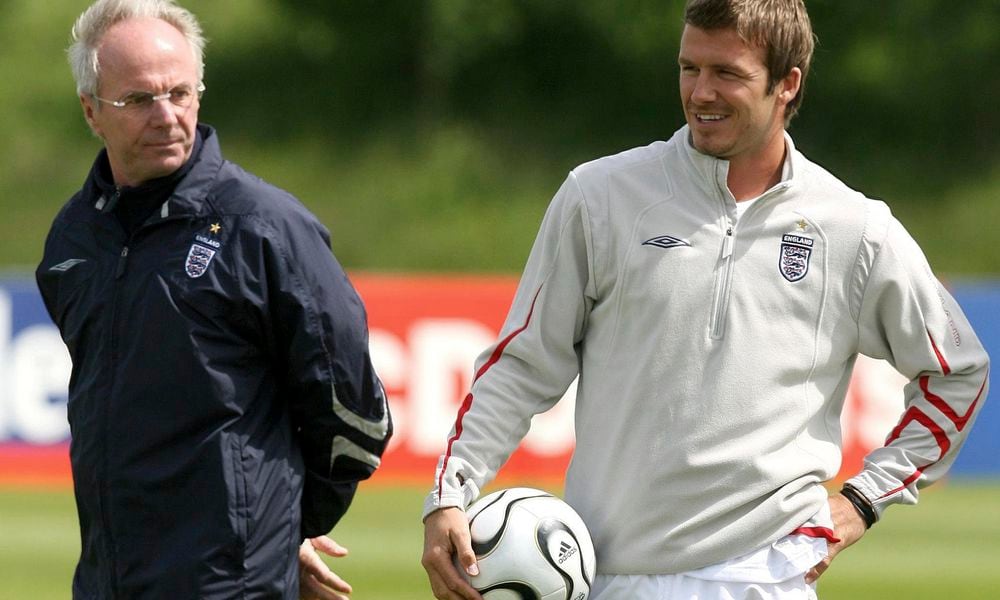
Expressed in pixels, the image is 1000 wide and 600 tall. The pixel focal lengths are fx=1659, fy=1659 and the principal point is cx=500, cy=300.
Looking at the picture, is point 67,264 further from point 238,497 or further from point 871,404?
point 871,404

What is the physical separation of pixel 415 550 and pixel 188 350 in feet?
24.3

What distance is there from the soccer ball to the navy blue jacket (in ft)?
1.47

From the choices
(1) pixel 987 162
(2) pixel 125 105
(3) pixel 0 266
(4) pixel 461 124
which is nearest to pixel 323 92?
(4) pixel 461 124

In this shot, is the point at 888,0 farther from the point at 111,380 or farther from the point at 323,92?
the point at 111,380

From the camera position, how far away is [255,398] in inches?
158

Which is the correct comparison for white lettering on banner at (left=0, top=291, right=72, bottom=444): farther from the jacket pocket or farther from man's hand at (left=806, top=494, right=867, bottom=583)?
man's hand at (left=806, top=494, right=867, bottom=583)

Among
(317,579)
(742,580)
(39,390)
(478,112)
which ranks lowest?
(478,112)

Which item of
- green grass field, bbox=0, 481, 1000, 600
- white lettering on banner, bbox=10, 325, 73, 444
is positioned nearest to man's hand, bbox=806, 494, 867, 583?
green grass field, bbox=0, 481, 1000, 600

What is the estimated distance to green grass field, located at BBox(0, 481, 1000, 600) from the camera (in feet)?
32.5

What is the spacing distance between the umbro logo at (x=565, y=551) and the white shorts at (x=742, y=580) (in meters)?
0.14

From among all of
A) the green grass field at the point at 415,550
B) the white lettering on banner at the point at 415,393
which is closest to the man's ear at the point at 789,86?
the green grass field at the point at 415,550

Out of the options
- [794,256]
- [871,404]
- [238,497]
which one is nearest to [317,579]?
[238,497]

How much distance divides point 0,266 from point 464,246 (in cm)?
741

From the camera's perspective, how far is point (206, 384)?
393cm
